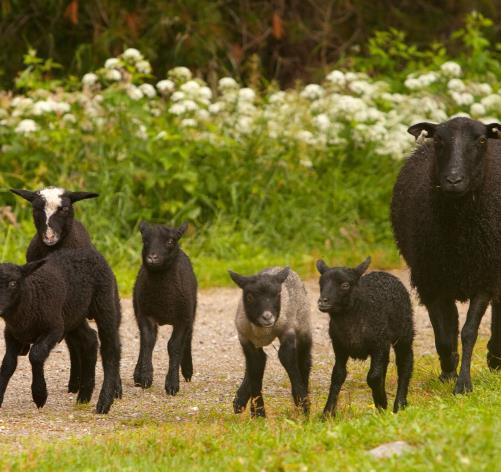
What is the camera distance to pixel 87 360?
9188 mm

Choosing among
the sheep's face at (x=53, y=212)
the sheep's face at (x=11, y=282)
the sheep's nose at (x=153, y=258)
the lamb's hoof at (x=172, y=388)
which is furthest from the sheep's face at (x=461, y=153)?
the sheep's face at (x=11, y=282)

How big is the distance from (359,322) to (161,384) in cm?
228

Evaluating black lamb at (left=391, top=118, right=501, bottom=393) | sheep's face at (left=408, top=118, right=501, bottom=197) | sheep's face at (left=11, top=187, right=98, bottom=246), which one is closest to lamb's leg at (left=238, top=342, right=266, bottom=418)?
black lamb at (left=391, top=118, right=501, bottom=393)

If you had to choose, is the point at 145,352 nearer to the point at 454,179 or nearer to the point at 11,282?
the point at 11,282

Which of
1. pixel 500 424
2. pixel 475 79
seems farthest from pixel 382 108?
pixel 500 424

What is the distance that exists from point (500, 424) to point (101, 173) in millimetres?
9596

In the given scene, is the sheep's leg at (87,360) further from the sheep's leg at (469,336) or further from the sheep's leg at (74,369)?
the sheep's leg at (469,336)

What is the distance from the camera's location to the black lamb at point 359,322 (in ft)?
26.7

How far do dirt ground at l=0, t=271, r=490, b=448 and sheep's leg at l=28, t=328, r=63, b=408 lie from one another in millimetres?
127

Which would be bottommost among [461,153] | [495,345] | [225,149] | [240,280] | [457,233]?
[495,345]

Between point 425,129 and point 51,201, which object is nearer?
point 425,129

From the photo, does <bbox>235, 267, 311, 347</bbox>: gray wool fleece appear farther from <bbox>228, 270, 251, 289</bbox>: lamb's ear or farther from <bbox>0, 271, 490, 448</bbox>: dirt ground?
<bbox>0, 271, 490, 448</bbox>: dirt ground

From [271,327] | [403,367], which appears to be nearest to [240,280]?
[271,327]

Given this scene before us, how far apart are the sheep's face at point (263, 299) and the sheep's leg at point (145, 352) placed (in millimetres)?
1595
